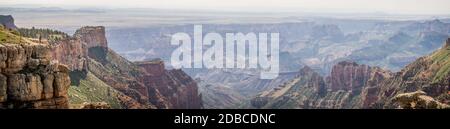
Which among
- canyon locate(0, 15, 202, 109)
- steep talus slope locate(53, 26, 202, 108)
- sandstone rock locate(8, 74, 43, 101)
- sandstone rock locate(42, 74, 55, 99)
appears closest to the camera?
sandstone rock locate(8, 74, 43, 101)

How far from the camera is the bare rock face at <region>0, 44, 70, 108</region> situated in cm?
2829

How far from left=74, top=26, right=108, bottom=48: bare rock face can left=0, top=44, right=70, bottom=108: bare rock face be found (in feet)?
373

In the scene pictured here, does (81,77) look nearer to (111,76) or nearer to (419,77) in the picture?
(111,76)

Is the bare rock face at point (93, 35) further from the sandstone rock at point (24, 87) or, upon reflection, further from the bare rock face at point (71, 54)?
the sandstone rock at point (24, 87)

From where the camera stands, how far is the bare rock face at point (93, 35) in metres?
150

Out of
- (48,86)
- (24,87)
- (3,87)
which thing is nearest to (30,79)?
(48,86)

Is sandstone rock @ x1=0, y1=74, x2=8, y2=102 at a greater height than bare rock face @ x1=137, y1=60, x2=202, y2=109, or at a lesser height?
greater

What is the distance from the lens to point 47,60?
34.9 m

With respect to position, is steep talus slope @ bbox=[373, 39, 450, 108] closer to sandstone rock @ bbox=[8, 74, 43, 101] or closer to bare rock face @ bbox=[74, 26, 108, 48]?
bare rock face @ bbox=[74, 26, 108, 48]

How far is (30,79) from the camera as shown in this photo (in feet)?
104

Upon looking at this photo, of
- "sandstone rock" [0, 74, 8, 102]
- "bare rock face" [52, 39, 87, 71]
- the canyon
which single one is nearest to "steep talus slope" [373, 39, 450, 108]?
the canyon

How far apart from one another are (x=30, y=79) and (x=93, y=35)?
125574 mm
